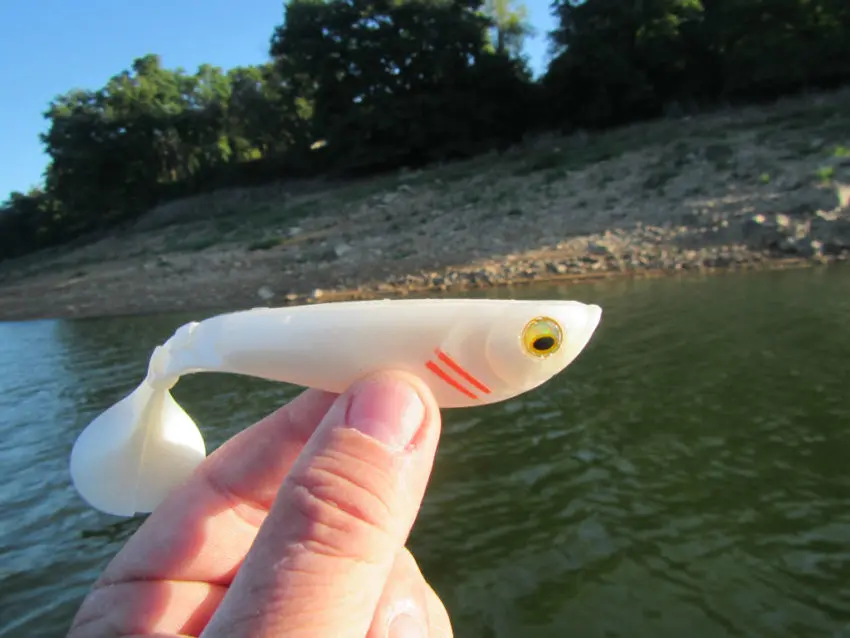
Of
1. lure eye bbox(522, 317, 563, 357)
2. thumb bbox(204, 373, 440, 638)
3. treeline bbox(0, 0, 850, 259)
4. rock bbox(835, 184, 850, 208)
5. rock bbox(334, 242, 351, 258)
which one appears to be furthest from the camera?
treeline bbox(0, 0, 850, 259)

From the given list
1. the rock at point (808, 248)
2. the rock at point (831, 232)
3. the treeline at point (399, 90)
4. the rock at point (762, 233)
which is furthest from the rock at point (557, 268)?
the treeline at point (399, 90)

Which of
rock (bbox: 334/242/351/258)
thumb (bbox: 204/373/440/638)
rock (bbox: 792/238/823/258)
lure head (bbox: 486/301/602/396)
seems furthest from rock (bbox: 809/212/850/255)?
thumb (bbox: 204/373/440/638)

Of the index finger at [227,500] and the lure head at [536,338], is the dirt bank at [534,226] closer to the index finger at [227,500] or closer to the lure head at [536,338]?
the index finger at [227,500]

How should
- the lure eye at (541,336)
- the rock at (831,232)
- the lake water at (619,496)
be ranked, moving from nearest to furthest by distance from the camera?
the lure eye at (541,336)
the lake water at (619,496)
the rock at (831,232)

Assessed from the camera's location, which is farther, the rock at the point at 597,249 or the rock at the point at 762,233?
the rock at the point at 597,249

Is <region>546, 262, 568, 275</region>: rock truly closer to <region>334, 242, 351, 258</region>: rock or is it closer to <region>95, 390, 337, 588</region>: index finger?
<region>334, 242, 351, 258</region>: rock

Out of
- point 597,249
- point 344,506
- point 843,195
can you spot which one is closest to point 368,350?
point 344,506

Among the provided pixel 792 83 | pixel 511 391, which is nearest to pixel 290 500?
pixel 511 391

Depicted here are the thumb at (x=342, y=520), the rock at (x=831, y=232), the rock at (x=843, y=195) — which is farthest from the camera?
the rock at (x=843, y=195)
